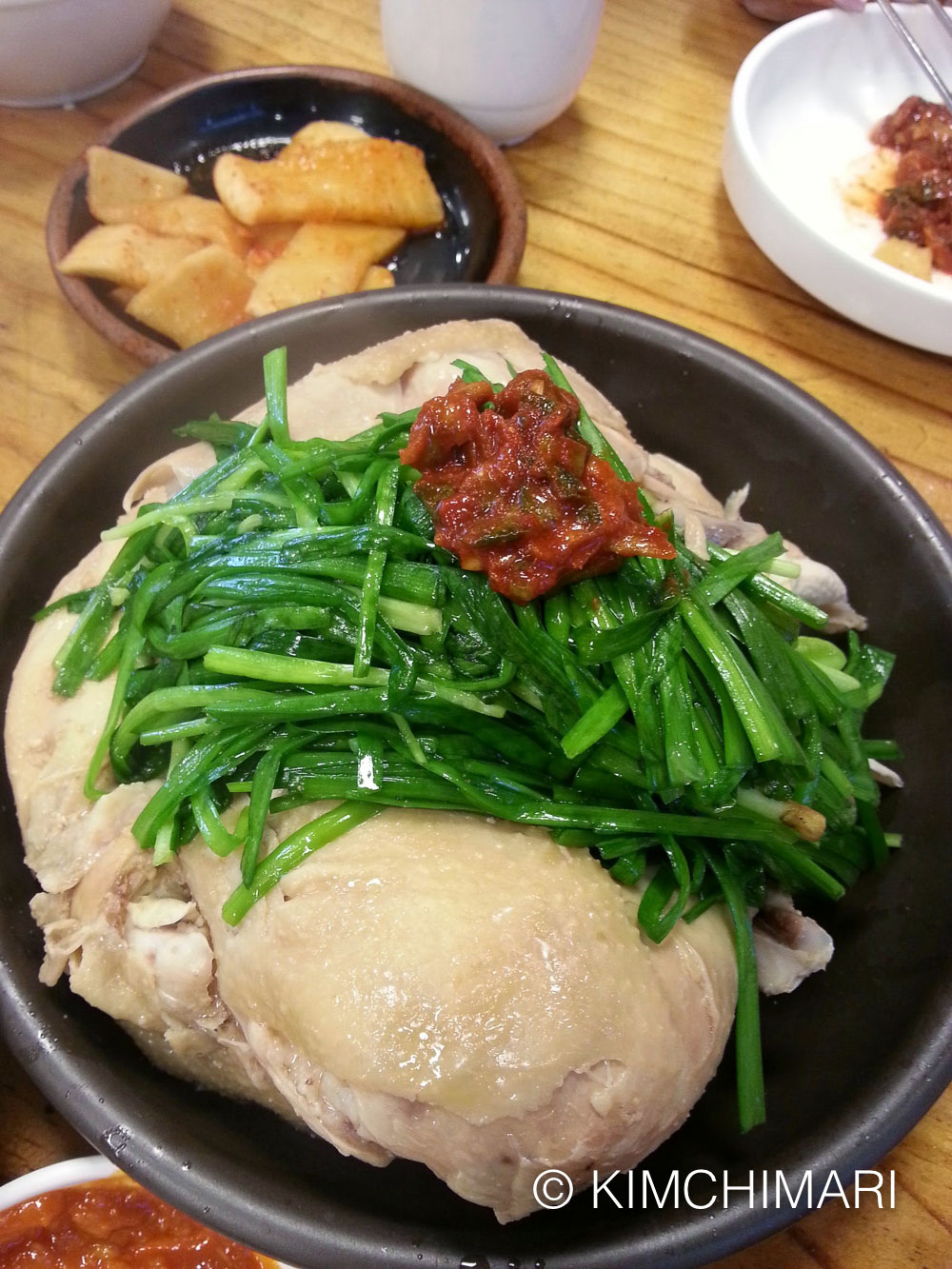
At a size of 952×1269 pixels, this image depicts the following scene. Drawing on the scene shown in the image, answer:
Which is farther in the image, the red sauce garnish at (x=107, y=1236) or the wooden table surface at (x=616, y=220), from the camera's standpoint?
the wooden table surface at (x=616, y=220)

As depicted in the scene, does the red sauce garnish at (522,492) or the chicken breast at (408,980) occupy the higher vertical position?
the red sauce garnish at (522,492)

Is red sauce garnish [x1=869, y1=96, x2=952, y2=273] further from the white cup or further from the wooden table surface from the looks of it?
the white cup

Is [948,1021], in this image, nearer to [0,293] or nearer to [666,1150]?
[666,1150]

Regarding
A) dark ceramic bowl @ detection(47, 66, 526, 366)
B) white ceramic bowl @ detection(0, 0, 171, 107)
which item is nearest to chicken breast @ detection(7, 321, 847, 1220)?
dark ceramic bowl @ detection(47, 66, 526, 366)

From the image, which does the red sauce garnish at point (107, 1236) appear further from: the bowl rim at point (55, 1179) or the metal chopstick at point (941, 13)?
the metal chopstick at point (941, 13)

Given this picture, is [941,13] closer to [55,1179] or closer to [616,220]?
[616,220]

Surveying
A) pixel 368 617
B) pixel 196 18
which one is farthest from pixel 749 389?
pixel 196 18

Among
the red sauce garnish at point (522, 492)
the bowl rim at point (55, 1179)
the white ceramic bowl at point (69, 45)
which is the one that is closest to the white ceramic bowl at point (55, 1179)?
the bowl rim at point (55, 1179)

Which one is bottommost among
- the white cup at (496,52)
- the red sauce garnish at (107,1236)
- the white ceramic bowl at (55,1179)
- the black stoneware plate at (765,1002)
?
the red sauce garnish at (107,1236)
